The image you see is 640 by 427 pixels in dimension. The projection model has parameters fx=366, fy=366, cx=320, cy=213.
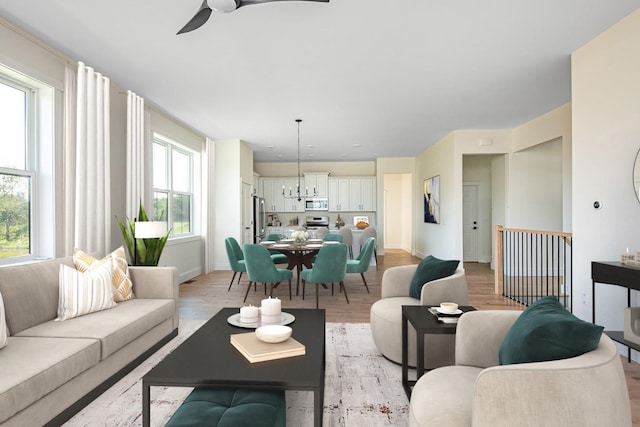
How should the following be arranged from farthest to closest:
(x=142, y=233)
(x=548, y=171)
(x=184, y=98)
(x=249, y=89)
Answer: (x=548, y=171), (x=184, y=98), (x=249, y=89), (x=142, y=233)

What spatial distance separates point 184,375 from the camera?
161 centimetres

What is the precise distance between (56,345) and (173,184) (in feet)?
14.5

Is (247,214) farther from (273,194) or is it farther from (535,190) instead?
(535,190)

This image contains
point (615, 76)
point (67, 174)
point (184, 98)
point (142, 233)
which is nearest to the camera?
point (615, 76)

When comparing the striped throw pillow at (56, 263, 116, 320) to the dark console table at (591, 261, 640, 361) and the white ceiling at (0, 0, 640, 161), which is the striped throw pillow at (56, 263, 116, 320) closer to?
the white ceiling at (0, 0, 640, 161)

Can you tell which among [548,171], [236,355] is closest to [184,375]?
[236,355]

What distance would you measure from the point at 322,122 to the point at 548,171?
431cm

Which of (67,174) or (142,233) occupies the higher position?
(67,174)

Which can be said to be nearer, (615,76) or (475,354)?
(475,354)

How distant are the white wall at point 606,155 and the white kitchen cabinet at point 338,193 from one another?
22.7 feet

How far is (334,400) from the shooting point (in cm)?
227

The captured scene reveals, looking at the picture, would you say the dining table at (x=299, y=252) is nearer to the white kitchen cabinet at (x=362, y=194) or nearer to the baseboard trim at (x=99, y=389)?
the baseboard trim at (x=99, y=389)

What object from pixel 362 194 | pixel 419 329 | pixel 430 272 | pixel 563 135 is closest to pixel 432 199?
pixel 362 194

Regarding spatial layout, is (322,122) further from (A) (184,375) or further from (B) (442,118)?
(A) (184,375)
